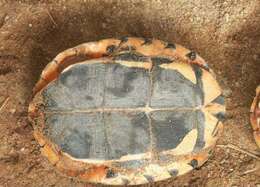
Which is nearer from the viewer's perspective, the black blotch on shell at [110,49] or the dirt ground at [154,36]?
the black blotch on shell at [110,49]

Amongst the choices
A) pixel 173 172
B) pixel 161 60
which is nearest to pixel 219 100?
pixel 161 60

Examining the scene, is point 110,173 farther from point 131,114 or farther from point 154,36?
point 154,36

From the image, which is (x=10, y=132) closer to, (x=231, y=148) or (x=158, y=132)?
(x=158, y=132)

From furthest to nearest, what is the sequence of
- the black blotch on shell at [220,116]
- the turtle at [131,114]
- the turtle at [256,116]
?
the turtle at [256,116], the black blotch on shell at [220,116], the turtle at [131,114]

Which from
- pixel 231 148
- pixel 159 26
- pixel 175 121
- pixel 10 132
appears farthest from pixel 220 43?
pixel 10 132

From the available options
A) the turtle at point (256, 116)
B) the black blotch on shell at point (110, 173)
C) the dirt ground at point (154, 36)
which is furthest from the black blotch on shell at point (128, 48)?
A: the turtle at point (256, 116)

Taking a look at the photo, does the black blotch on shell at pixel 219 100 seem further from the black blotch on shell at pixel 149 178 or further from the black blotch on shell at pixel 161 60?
the black blotch on shell at pixel 149 178
